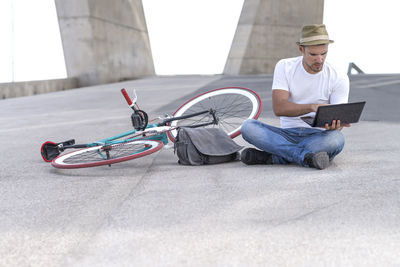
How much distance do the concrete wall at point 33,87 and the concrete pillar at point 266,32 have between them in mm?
11461

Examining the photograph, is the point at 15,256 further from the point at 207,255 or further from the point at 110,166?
the point at 110,166

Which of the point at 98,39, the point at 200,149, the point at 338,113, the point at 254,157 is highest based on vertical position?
the point at 98,39

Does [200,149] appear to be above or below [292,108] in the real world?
below

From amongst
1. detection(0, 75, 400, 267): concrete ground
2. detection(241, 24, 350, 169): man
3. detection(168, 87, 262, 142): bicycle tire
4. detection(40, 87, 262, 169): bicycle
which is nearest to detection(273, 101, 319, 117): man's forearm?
detection(241, 24, 350, 169): man

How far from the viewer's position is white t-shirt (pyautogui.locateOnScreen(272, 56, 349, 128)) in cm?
457

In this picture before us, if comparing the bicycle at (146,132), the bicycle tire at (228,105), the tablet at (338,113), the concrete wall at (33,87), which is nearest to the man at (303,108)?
the tablet at (338,113)

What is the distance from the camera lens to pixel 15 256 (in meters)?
2.61

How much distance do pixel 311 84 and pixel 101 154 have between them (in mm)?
2089

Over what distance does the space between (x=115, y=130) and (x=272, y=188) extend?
4187 millimetres

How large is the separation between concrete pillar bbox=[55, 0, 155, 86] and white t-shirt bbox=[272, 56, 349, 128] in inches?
679

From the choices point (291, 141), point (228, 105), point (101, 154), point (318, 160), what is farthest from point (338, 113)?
point (101, 154)

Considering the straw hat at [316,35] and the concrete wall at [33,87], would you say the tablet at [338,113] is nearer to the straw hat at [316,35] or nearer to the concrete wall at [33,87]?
the straw hat at [316,35]

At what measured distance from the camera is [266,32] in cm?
2878

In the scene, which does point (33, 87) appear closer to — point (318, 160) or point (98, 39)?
point (98, 39)
